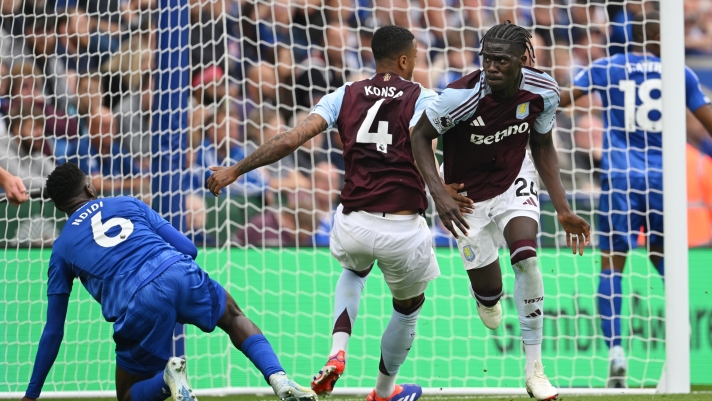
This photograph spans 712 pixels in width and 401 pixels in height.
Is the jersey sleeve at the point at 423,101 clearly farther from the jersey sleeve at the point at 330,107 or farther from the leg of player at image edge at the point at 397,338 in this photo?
the leg of player at image edge at the point at 397,338

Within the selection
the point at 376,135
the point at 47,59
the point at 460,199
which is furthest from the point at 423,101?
the point at 47,59

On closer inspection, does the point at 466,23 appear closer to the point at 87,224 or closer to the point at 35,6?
the point at 35,6

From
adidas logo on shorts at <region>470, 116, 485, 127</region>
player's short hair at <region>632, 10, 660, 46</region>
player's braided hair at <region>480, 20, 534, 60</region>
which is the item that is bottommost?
adidas logo on shorts at <region>470, 116, 485, 127</region>

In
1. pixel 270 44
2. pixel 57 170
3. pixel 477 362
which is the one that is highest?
pixel 270 44

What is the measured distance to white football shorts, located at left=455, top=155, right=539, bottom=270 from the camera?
543cm

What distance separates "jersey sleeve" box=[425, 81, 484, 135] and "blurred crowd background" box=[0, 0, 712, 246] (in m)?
2.70

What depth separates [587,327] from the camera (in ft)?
26.3

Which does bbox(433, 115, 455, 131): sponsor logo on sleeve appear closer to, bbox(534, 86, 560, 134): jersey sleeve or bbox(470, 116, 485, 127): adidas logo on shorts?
bbox(470, 116, 485, 127): adidas logo on shorts

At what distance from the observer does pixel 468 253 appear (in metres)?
5.71

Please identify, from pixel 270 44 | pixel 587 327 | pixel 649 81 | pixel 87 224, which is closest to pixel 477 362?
pixel 587 327

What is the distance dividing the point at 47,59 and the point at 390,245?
4.26m

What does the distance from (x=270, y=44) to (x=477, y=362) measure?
336 centimetres

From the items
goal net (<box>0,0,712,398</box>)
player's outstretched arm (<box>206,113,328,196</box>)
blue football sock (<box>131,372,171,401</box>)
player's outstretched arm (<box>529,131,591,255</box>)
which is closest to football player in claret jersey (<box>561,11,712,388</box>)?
goal net (<box>0,0,712,398</box>)

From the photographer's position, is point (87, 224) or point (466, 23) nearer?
point (87, 224)
